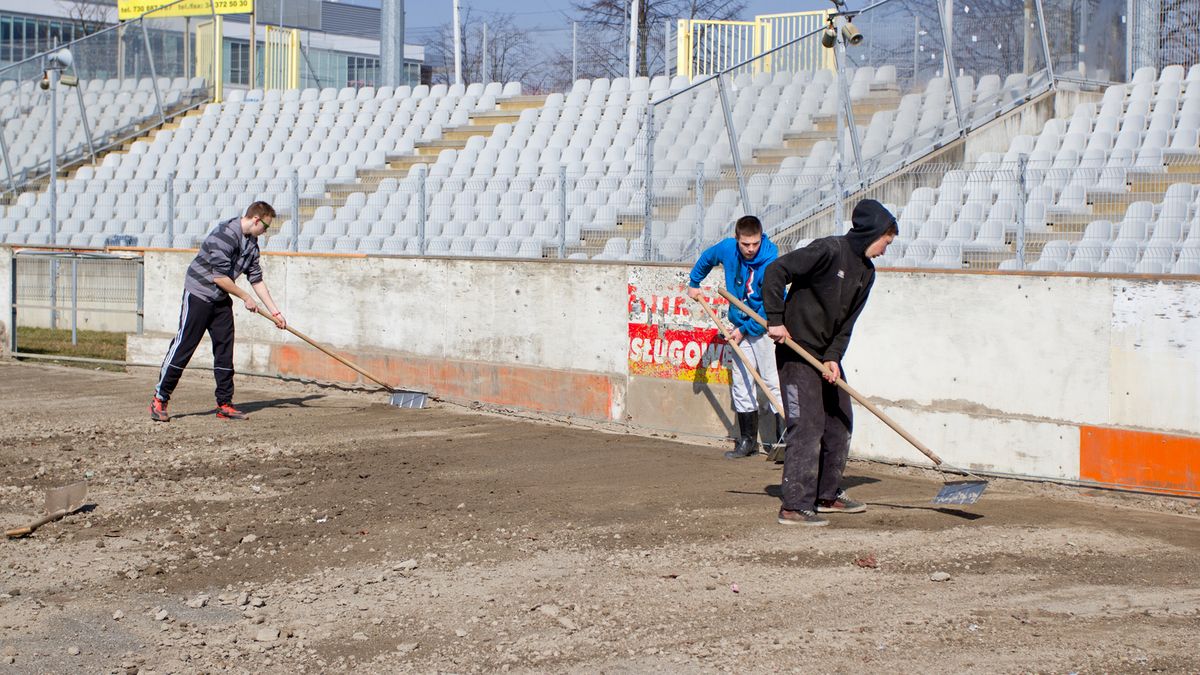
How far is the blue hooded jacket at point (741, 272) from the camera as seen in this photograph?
9414mm

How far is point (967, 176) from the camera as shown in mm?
11031

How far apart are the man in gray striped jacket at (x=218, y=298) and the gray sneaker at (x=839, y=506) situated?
17.7 ft

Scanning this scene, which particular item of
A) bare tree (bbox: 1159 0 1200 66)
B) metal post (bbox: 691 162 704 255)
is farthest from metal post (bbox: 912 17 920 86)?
bare tree (bbox: 1159 0 1200 66)

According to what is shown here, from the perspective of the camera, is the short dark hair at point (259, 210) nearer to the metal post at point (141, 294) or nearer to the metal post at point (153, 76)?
the metal post at point (141, 294)

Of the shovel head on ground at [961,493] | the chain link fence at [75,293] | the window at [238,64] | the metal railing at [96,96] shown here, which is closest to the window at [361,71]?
the window at [238,64]

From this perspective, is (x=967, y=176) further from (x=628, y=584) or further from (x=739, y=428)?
(x=628, y=584)

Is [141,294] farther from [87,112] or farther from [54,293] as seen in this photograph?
[87,112]

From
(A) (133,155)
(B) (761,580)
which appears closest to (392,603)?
(B) (761,580)

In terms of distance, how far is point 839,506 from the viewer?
773 centimetres

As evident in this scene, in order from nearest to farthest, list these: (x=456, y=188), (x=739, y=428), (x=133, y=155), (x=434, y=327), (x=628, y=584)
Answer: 1. (x=628, y=584)
2. (x=739, y=428)
3. (x=434, y=327)
4. (x=456, y=188)
5. (x=133, y=155)

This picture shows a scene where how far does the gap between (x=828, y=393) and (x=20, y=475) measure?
5.51 meters

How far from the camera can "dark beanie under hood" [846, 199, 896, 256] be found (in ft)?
23.6

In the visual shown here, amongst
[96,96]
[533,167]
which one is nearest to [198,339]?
[533,167]

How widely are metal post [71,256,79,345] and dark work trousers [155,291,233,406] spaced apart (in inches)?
219
